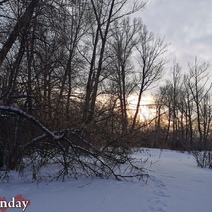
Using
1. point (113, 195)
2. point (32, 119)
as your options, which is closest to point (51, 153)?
point (32, 119)

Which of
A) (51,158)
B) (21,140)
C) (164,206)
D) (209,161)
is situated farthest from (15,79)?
(209,161)

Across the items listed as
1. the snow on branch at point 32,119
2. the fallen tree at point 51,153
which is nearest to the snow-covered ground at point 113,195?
the fallen tree at point 51,153

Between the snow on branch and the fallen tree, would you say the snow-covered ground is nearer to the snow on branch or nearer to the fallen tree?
the fallen tree

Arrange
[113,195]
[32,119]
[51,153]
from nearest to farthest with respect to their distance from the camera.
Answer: [113,195], [32,119], [51,153]

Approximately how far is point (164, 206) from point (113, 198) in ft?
3.20

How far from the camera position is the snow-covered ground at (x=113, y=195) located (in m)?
4.98

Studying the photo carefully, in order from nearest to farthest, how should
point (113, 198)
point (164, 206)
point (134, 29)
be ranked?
point (164, 206), point (113, 198), point (134, 29)

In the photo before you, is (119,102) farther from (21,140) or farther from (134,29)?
(134,29)

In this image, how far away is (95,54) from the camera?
1861 centimetres

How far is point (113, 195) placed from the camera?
19.2 feet

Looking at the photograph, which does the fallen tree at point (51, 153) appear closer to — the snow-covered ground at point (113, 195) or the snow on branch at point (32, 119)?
the snow on branch at point (32, 119)

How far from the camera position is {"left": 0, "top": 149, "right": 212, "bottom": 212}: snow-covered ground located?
4.98m

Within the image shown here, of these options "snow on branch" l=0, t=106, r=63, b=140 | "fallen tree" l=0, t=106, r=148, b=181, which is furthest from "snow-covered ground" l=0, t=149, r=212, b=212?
"snow on branch" l=0, t=106, r=63, b=140

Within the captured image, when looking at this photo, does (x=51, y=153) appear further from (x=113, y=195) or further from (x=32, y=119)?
(x=113, y=195)
